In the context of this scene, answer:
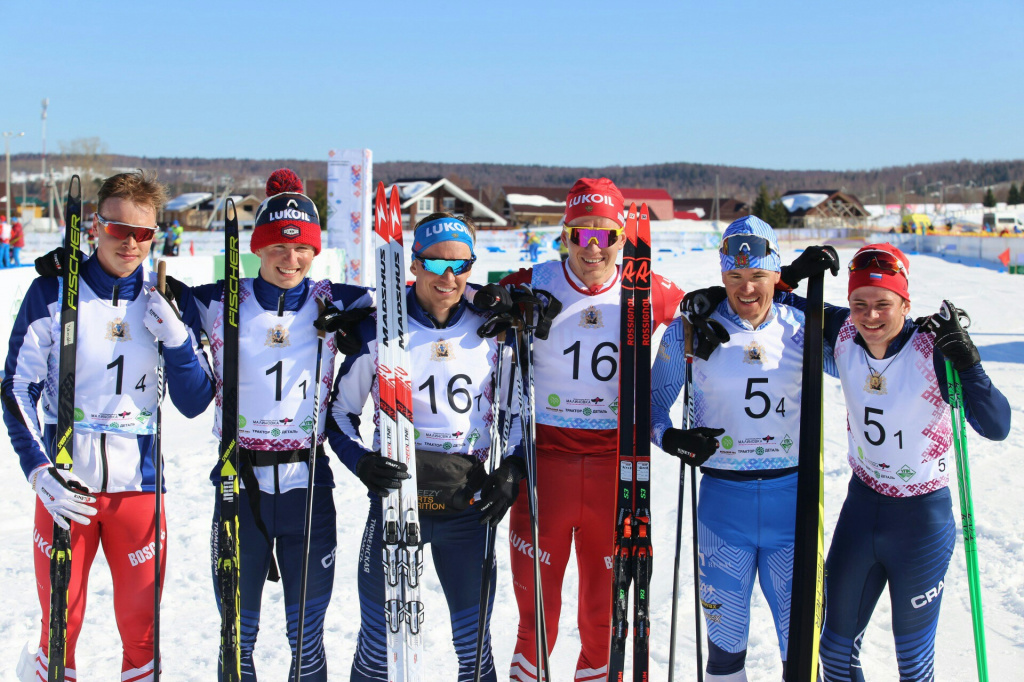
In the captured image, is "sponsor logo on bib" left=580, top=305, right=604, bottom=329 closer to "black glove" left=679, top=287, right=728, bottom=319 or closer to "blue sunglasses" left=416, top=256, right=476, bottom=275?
"black glove" left=679, top=287, right=728, bottom=319

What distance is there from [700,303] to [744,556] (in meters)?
0.93

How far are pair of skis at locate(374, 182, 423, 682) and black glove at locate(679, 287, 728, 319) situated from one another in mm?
1037

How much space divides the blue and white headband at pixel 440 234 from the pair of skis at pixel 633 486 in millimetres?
680

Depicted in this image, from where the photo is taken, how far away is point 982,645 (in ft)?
9.39

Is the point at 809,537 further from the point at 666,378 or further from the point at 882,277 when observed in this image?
the point at 882,277

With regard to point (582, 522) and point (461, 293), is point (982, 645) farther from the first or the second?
point (461, 293)

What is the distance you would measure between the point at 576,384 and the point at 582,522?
21.1 inches

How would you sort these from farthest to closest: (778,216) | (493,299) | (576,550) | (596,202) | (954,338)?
1. (778,216)
2. (596,202)
3. (576,550)
4. (493,299)
5. (954,338)

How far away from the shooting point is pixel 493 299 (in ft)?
9.21

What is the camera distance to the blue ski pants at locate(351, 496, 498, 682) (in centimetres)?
279

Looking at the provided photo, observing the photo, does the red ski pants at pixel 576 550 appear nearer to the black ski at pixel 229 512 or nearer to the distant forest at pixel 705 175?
the black ski at pixel 229 512

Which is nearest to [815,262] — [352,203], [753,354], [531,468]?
[753,354]

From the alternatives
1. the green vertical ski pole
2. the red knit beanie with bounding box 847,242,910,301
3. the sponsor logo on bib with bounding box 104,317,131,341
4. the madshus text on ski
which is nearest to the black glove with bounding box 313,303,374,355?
the madshus text on ski

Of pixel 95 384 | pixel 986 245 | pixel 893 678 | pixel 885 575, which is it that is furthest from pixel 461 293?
pixel 986 245
